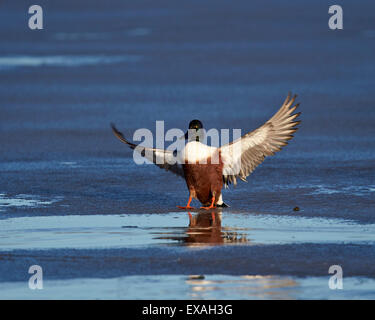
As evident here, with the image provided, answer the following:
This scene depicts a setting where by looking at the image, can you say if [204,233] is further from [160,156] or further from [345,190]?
[345,190]

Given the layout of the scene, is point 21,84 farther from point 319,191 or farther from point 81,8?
point 81,8

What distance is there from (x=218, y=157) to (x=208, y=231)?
3.97 feet

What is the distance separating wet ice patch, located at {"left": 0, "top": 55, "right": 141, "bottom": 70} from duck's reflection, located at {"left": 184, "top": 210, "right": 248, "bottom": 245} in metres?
11.7

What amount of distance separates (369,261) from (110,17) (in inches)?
849

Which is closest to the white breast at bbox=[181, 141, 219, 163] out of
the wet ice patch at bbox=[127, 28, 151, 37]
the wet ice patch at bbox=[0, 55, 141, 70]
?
the wet ice patch at bbox=[0, 55, 141, 70]

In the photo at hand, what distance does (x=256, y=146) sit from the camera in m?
8.98

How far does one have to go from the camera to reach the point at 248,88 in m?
16.2

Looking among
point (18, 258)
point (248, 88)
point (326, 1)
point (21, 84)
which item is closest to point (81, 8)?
point (326, 1)

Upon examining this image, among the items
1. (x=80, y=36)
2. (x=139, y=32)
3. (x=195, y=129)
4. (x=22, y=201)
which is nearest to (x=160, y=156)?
(x=195, y=129)

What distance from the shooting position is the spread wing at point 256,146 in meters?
8.83

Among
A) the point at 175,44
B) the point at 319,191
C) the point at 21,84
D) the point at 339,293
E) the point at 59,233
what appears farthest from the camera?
the point at 175,44

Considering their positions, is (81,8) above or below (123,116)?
above

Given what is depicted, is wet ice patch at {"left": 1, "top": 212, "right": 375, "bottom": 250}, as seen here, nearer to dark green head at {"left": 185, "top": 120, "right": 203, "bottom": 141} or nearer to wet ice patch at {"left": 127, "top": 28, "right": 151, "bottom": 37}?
dark green head at {"left": 185, "top": 120, "right": 203, "bottom": 141}

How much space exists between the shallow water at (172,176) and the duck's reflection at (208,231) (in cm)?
2
